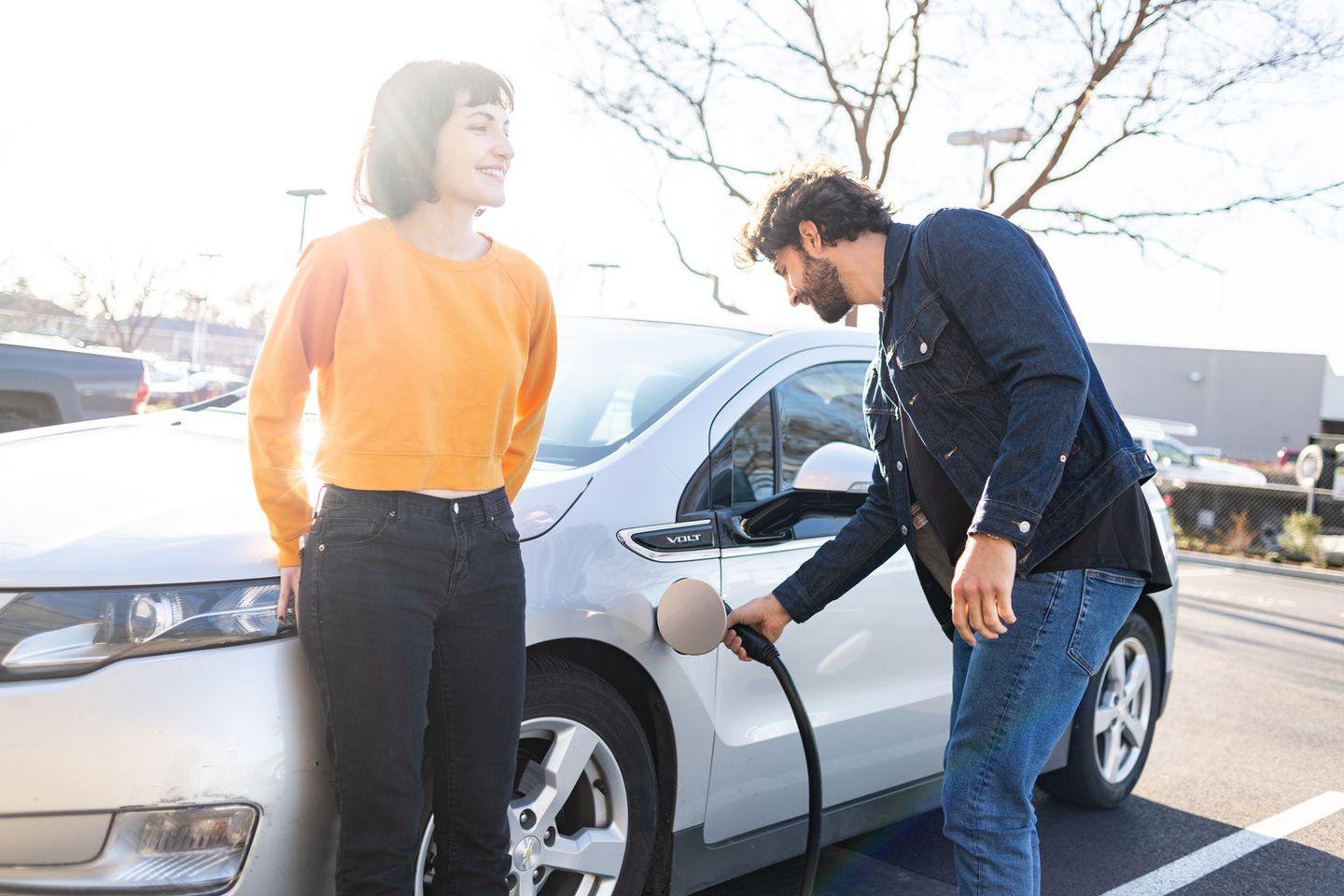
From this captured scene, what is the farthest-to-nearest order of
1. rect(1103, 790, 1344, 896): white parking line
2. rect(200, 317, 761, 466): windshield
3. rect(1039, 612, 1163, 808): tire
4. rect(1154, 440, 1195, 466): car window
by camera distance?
rect(1154, 440, 1195, 466): car window < rect(1039, 612, 1163, 808): tire < rect(1103, 790, 1344, 896): white parking line < rect(200, 317, 761, 466): windshield

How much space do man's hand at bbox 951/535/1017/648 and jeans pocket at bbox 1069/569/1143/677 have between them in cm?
19

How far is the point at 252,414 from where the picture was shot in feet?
6.77

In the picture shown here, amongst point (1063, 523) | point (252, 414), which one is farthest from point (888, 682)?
point (252, 414)

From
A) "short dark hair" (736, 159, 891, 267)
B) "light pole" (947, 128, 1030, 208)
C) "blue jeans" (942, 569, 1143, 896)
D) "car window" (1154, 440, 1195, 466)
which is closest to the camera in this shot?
"blue jeans" (942, 569, 1143, 896)


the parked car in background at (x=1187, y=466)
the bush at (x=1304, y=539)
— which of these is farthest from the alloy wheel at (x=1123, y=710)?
the parked car in background at (x=1187, y=466)

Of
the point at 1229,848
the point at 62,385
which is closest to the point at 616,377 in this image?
the point at 1229,848

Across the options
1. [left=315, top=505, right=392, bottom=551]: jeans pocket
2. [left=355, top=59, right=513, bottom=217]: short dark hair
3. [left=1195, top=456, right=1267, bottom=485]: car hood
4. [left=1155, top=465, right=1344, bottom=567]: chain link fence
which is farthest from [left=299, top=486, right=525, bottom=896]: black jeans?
[left=1195, top=456, right=1267, bottom=485]: car hood

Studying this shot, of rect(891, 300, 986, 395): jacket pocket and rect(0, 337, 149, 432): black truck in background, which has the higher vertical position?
rect(891, 300, 986, 395): jacket pocket

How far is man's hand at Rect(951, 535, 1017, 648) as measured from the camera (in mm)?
2096

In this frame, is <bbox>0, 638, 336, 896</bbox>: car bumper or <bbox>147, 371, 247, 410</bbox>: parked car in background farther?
<bbox>147, 371, 247, 410</bbox>: parked car in background

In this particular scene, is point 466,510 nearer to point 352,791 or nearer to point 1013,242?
point 352,791

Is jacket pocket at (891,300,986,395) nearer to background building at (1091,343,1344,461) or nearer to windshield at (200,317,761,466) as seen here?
windshield at (200,317,761,466)

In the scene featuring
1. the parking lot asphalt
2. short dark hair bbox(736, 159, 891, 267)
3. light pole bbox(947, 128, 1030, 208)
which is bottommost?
the parking lot asphalt

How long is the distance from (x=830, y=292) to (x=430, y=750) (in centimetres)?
122
